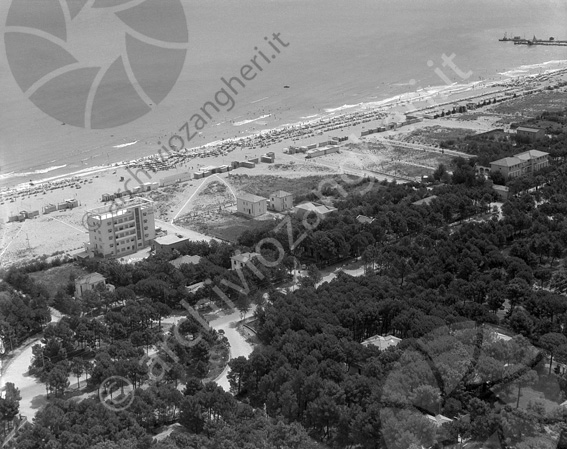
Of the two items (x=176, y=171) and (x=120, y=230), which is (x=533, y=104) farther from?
(x=120, y=230)

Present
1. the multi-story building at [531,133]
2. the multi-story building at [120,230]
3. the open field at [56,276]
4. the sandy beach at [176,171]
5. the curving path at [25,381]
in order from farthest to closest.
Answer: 1. the multi-story building at [531,133]
2. the sandy beach at [176,171]
3. the multi-story building at [120,230]
4. the open field at [56,276]
5. the curving path at [25,381]

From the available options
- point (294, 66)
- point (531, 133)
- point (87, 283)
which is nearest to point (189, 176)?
point (87, 283)

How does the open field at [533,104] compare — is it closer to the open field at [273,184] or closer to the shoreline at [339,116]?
the shoreline at [339,116]

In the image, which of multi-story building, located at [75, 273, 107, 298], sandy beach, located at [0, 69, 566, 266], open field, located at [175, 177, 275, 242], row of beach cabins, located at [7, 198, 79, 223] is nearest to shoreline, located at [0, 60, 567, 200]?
sandy beach, located at [0, 69, 566, 266]

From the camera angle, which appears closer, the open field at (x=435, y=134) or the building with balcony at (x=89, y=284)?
the building with balcony at (x=89, y=284)

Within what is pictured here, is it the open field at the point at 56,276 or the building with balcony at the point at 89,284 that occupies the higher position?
the building with balcony at the point at 89,284

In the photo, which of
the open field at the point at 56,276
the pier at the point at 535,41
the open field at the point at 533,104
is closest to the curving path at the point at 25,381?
the open field at the point at 56,276

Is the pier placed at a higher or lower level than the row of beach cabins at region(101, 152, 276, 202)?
lower

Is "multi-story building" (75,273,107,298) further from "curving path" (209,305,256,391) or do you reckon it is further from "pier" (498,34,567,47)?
"pier" (498,34,567,47)
